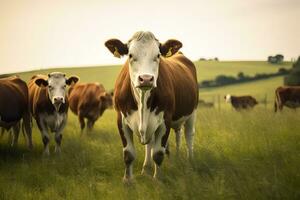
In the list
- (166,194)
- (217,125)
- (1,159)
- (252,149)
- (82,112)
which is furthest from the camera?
(82,112)

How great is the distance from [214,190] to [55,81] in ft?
20.1

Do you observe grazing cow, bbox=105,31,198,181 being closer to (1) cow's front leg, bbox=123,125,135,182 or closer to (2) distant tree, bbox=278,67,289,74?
(1) cow's front leg, bbox=123,125,135,182

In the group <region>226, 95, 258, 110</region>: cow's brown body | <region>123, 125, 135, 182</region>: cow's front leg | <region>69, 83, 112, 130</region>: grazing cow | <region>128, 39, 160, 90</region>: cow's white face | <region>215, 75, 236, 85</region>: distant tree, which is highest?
<region>128, 39, 160, 90</region>: cow's white face

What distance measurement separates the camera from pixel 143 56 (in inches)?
209

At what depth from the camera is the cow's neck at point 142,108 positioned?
5617 mm

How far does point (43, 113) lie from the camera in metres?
9.54

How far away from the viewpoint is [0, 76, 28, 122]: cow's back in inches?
359

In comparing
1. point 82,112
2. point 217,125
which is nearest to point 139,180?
point 217,125

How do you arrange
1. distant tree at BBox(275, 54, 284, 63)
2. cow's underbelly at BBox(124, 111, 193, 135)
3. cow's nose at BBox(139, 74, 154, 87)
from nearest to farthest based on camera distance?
cow's nose at BBox(139, 74, 154, 87), cow's underbelly at BBox(124, 111, 193, 135), distant tree at BBox(275, 54, 284, 63)

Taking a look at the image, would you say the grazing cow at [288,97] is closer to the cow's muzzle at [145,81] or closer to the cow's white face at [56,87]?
the cow's white face at [56,87]

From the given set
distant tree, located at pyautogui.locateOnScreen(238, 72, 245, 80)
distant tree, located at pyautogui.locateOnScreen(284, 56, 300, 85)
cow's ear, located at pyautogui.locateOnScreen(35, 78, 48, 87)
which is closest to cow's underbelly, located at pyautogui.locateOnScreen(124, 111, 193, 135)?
cow's ear, located at pyautogui.locateOnScreen(35, 78, 48, 87)

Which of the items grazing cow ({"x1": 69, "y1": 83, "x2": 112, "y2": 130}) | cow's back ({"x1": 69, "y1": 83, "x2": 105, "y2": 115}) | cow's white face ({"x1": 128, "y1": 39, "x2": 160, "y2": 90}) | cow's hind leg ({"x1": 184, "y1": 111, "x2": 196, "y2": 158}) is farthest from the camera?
cow's back ({"x1": 69, "y1": 83, "x2": 105, "y2": 115})

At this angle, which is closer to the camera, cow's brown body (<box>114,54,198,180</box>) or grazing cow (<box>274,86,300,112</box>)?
cow's brown body (<box>114,54,198,180</box>)

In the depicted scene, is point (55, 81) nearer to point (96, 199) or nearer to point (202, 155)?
point (202, 155)
